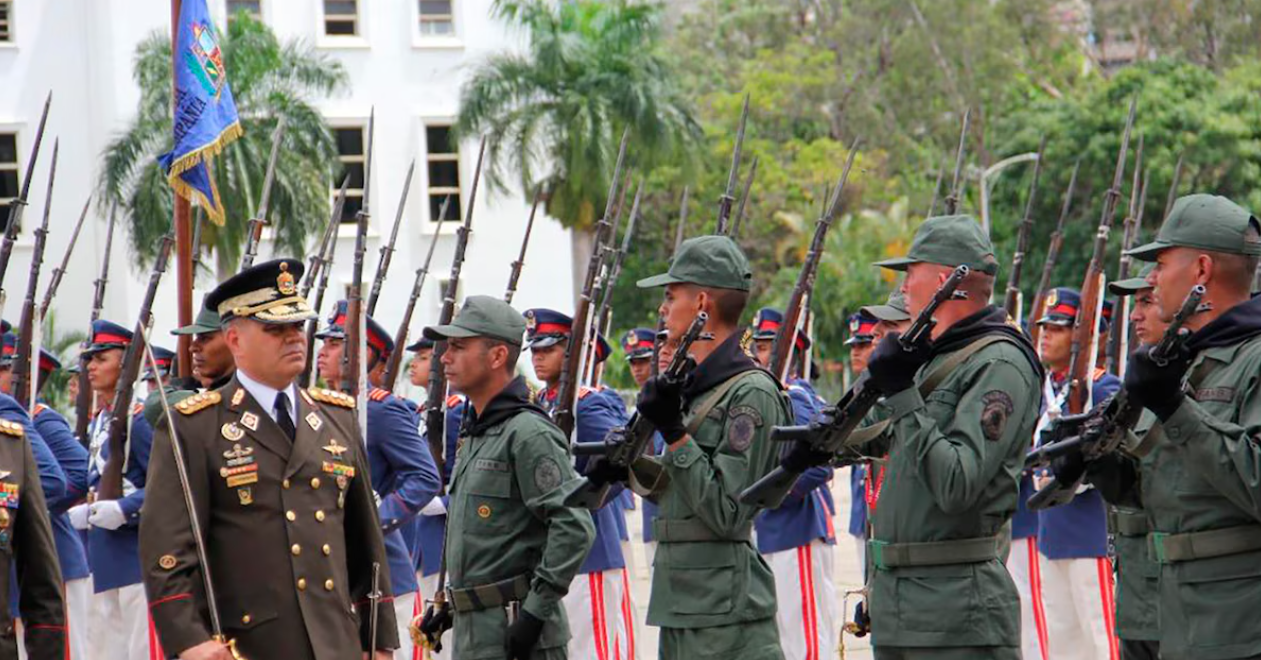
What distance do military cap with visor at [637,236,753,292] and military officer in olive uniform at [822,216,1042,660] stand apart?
0.74m

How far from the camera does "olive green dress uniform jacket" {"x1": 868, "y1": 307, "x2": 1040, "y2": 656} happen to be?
522 cm

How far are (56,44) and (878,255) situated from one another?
18.4 meters

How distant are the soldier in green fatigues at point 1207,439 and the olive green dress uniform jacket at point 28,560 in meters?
3.42

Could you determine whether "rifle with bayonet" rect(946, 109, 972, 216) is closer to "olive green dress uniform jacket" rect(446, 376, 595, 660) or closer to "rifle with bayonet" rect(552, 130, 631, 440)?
"rifle with bayonet" rect(552, 130, 631, 440)

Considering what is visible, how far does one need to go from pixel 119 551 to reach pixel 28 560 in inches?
139

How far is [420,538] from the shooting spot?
9.96 metres

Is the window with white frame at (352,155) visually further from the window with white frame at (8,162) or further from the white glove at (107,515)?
the white glove at (107,515)

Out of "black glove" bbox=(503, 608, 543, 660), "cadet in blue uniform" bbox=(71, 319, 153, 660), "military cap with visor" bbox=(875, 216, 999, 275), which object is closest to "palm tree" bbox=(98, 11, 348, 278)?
"cadet in blue uniform" bbox=(71, 319, 153, 660)

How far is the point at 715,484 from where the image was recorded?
571cm

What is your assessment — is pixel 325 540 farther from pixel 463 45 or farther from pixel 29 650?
pixel 463 45

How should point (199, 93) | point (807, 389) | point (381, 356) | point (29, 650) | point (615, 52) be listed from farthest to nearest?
point (615, 52) → point (807, 389) → point (381, 356) → point (199, 93) → point (29, 650)

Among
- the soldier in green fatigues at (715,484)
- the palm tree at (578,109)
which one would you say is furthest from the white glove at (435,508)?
the palm tree at (578,109)

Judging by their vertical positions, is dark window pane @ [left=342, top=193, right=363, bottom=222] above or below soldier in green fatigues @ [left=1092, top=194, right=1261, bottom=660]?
below

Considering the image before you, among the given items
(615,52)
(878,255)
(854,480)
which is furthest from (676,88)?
(854,480)
